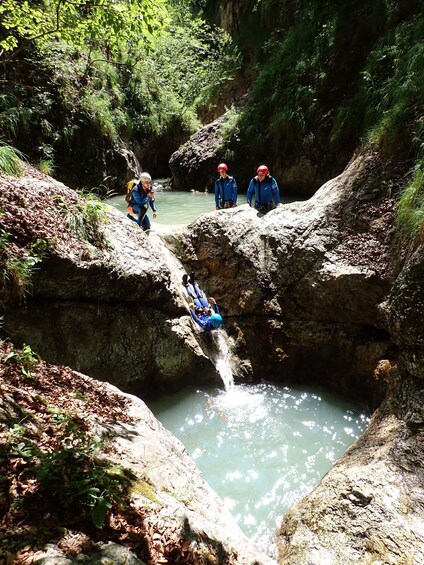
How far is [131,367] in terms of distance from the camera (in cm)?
638

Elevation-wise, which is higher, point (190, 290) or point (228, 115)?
point (228, 115)

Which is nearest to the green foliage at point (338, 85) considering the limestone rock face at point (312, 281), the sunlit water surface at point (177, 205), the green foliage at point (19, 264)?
the limestone rock face at point (312, 281)

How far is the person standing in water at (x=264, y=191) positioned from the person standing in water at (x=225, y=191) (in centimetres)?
87

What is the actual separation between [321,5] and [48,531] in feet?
55.1

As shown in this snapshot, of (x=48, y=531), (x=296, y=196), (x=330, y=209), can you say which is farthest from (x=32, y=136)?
(x=48, y=531)

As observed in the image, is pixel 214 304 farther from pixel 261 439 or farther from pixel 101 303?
pixel 261 439

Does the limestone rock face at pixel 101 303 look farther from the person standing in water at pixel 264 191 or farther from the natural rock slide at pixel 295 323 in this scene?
the person standing in water at pixel 264 191

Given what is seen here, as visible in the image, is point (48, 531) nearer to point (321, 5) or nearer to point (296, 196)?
point (296, 196)

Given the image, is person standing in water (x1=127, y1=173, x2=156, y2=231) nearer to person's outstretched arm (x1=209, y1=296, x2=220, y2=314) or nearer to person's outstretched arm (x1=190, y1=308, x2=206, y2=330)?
person's outstretched arm (x1=209, y1=296, x2=220, y2=314)

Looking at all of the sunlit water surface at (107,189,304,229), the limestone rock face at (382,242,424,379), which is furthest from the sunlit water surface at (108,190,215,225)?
the limestone rock face at (382,242,424,379)

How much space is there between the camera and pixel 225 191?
9375 mm

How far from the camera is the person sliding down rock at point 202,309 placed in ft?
23.4

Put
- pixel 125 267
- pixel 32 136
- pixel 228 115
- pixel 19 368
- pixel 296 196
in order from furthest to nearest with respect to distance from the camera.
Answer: pixel 228 115 → pixel 296 196 → pixel 32 136 → pixel 125 267 → pixel 19 368

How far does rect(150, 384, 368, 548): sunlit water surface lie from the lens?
4.86 metres
